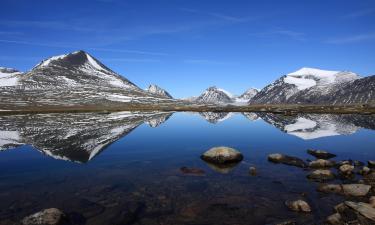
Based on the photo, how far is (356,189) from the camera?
2591 centimetres

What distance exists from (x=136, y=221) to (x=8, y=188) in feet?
43.3

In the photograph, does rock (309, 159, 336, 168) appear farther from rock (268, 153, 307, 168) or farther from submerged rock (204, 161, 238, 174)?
submerged rock (204, 161, 238, 174)

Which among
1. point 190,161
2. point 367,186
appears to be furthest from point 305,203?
point 190,161

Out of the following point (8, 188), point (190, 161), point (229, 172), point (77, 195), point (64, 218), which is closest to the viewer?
point (64, 218)

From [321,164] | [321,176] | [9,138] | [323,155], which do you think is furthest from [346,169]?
[9,138]

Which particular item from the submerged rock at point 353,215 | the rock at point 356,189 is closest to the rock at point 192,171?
the rock at point 356,189

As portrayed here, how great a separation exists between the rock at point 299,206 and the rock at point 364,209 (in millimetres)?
2378

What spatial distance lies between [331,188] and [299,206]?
219 inches

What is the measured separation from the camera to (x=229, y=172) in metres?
33.8

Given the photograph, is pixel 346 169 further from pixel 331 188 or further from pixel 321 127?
pixel 321 127

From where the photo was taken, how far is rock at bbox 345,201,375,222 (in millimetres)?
20062

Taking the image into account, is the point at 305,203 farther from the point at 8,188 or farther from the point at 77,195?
the point at 8,188

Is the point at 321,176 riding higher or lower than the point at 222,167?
higher

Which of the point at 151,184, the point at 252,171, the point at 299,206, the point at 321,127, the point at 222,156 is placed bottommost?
the point at 151,184
